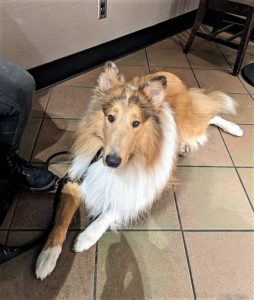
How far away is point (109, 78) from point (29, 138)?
0.88m

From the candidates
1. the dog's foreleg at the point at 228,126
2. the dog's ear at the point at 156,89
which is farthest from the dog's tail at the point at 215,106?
the dog's ear at the point at 156,89

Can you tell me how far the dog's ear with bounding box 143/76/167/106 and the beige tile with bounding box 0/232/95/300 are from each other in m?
0.75

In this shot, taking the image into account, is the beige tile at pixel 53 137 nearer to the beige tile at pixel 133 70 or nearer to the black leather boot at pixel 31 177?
the black leather boot at pixel 31 177

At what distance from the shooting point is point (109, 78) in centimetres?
125

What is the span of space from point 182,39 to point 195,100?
1645 millimetres

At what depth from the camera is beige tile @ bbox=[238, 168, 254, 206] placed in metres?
1.70

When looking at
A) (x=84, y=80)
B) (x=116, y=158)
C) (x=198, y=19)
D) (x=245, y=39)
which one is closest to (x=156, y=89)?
(x=116, y=158)

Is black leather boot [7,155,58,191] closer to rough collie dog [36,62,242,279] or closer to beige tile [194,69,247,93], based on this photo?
rough collie dog [36,62,242,279]

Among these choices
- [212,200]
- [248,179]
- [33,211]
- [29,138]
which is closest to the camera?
[33,211]

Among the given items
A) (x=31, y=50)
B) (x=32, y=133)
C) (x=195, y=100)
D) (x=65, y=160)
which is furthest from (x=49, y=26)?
(x=195, y=100)

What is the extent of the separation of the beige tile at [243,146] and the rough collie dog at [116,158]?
26.1 inches

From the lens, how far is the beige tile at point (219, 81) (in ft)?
8.34

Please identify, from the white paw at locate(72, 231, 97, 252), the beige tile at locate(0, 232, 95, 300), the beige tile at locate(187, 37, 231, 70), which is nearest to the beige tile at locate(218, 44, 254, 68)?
the beige tile at locate(187, 37, 231, 70)

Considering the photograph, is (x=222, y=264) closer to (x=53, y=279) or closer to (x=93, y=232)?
(x=93, y=232)
